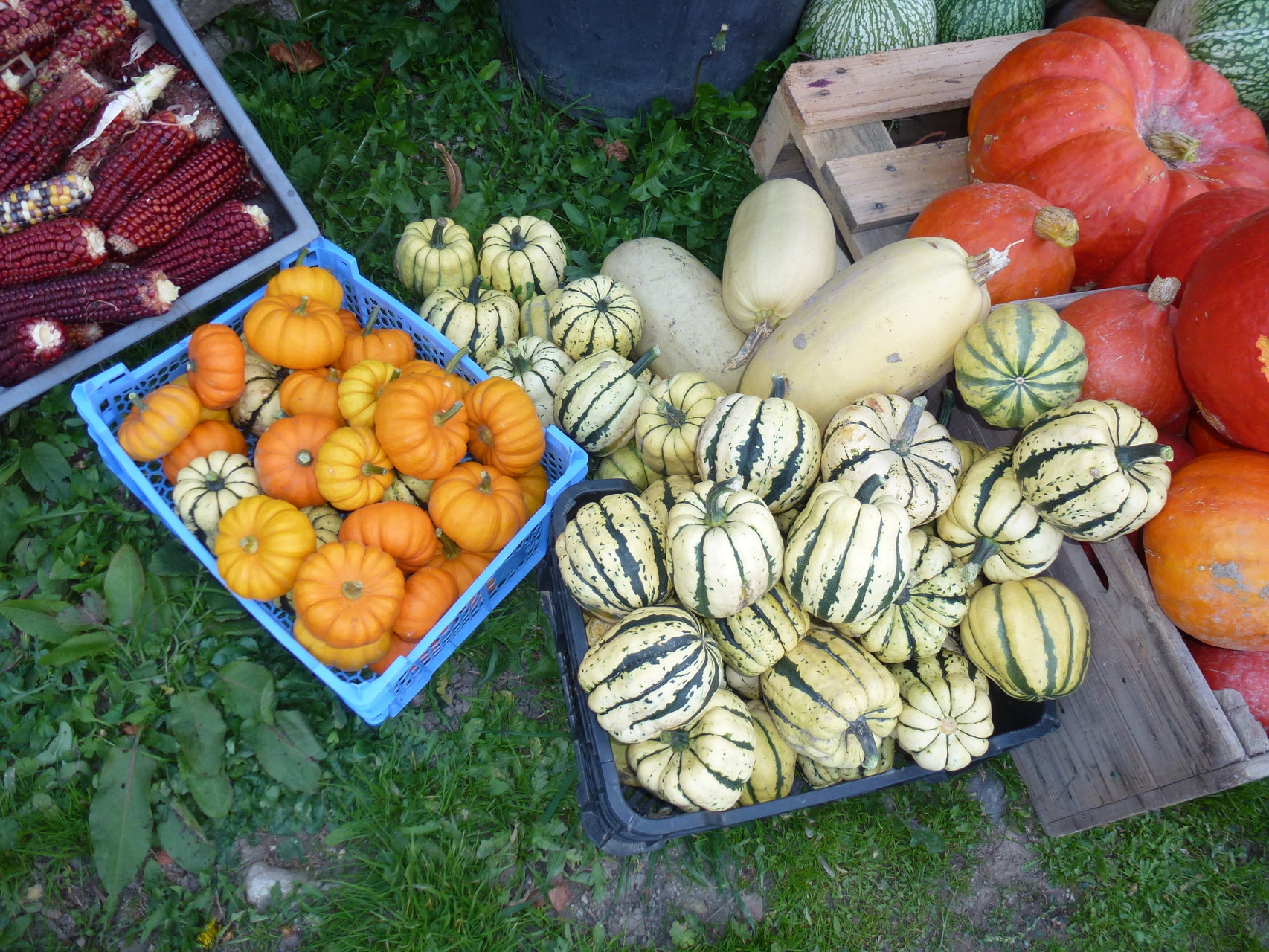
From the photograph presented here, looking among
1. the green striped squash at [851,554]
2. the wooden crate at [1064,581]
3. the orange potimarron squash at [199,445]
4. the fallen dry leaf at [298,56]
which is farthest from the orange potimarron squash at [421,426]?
the fallen dry leaf at [298,56]

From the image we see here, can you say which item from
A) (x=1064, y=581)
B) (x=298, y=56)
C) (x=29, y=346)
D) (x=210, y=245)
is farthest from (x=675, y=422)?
(x=298, y=56)

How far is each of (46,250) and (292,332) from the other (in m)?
0.91

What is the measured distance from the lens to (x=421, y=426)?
240cm

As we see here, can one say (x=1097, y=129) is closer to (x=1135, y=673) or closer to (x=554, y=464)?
(x=1135, y=673)

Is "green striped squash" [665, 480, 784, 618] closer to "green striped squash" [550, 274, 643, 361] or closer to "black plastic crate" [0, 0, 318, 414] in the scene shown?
"green striped squash" [550, 274, 643, 361]

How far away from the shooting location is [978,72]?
11.8 ft

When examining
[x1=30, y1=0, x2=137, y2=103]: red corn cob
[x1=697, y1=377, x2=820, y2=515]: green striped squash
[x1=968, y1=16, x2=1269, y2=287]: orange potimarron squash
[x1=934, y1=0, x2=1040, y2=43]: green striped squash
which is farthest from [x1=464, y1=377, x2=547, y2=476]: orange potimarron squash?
[x1=934, y1=0, x2=1040, y2=43]: green striped squash

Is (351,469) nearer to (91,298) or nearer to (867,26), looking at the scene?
(91,298)

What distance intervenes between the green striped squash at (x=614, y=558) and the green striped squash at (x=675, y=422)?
1.06ft

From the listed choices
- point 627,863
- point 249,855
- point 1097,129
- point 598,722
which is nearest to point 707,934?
point 627,863

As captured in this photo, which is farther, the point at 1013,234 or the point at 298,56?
the point at 298,56

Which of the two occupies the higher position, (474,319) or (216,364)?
(216,364)

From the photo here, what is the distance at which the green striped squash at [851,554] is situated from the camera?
2.09 m

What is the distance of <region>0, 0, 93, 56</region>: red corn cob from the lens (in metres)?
2.80
